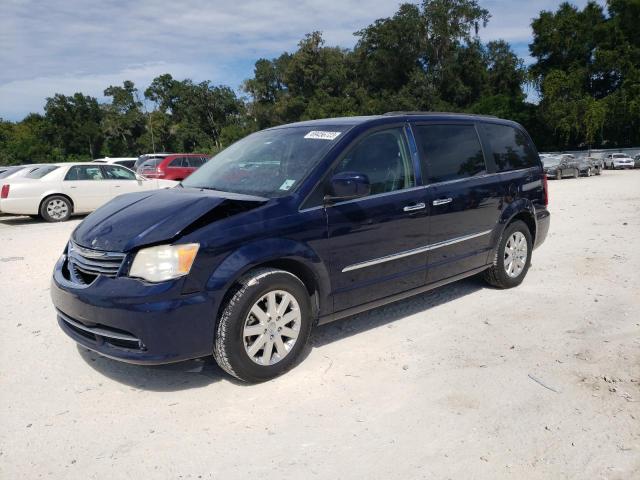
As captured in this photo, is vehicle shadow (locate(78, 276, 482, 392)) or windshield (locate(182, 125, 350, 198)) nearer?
vehicle shadow (locate(78, 276, 482, 392))

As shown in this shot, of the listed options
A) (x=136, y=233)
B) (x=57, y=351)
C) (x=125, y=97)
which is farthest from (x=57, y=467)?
(x=125, y=97)

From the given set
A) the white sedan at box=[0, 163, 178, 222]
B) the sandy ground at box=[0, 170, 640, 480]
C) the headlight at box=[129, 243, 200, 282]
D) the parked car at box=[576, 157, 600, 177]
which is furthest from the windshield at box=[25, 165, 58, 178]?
the parked car at box=[576, 157, 600, 177]

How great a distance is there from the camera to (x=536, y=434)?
2840mm

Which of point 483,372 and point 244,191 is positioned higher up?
point 244,191

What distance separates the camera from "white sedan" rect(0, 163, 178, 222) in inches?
468

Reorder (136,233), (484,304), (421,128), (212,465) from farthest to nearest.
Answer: (484,304), (421,128), (136,233), (212,465)

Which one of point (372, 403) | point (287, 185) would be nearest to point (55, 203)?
point (287, 185)

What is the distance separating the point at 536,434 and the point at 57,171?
12470 mm

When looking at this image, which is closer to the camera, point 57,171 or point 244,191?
point 244,191

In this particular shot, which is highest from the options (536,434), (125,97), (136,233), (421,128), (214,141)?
(125,97)

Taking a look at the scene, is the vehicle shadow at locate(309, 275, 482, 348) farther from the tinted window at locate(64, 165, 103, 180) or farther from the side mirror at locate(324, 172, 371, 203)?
the tinted window at locate(64, 165, 103, 180)

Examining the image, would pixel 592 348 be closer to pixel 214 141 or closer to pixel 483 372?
pixel 483 372

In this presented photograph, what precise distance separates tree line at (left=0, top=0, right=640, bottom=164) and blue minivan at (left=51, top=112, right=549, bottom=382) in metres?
45.7

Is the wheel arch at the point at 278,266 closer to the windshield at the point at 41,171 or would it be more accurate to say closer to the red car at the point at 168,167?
the windshield at the point at 41,171
